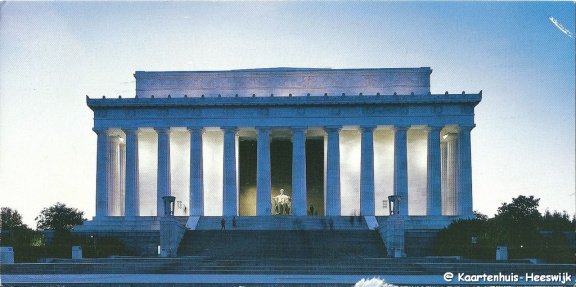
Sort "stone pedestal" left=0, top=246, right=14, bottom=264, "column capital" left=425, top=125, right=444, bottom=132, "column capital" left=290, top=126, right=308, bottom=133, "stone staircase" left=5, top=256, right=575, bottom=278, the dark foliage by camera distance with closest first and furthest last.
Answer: "stone staircase" left=5, top=256, right=575, bottom=278 < "stone pedestal" left=0, top=246, right=14, bottom=264 < the dark foliage < "column capital" left=425, top=125, right=444, bottom=132 < "column capital" left=290, top=126, right=308, bottom=133

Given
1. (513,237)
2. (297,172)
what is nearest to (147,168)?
(297,172)

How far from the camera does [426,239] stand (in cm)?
6700

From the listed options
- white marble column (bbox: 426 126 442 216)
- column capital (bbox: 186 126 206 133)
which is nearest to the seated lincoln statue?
column capital (bbox: 186 126 206 133)

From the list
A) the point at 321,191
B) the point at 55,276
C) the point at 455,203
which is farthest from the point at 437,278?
the point at 321,191

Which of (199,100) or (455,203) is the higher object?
(199,100)

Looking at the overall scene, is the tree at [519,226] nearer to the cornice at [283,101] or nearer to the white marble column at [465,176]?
the white marble column at [465,176]

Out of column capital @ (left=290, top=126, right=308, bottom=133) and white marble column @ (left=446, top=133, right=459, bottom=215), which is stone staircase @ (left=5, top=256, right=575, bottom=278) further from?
white marble column @ (left=446, top=133, right=459, bottom=215)

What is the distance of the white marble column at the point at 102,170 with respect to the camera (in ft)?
265

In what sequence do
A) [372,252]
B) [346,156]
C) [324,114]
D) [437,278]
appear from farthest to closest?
[346,156]
[324,114]
[372,252]
[437,278]

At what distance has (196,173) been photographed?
8094 cm

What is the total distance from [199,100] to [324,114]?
11.0 m

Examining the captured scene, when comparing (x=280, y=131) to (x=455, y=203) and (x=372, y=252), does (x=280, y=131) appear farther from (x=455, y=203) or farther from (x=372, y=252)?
(x=372, y=252)

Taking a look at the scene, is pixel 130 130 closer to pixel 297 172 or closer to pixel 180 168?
pixel 180 168

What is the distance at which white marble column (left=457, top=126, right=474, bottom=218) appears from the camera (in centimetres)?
7888
